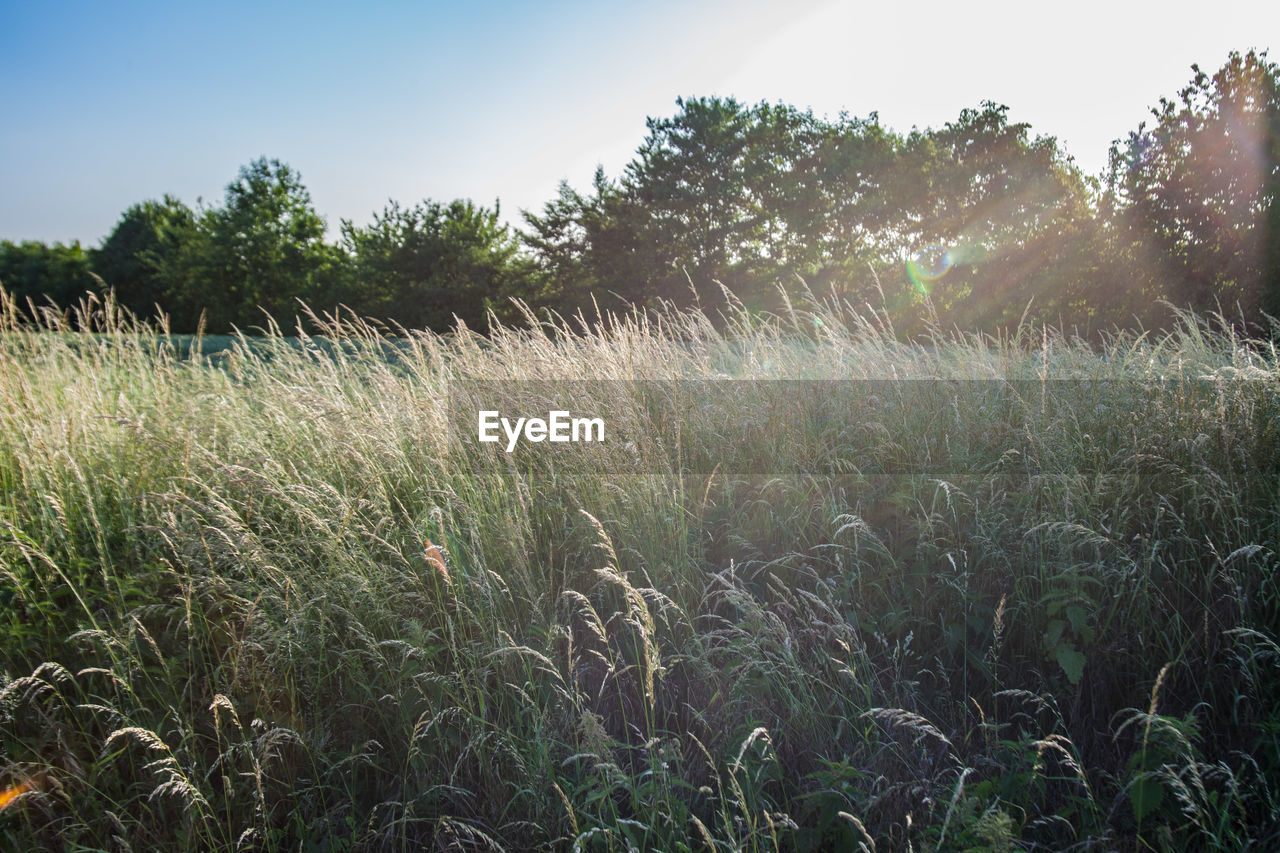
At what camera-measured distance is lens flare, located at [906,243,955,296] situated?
658 inches

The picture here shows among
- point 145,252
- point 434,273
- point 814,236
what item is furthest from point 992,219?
point 145,252

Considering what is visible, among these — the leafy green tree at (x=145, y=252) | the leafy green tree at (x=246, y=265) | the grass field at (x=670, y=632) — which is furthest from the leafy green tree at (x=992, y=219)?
the leafy green tree at (x=145, y=252)

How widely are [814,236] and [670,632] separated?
776 inches

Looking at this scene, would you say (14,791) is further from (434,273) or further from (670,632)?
(434,273)

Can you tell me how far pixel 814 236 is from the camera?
1966 centimetres

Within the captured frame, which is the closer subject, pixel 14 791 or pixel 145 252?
pixel 14 791

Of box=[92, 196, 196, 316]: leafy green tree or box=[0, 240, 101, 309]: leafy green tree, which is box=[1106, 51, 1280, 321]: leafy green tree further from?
box=[0, 240, 101, 309]: leafy green tree

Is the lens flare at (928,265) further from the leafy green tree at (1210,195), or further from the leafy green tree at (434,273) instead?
the leafy green tree at (434,273)

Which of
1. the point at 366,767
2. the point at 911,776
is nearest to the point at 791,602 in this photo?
the point at 911,776

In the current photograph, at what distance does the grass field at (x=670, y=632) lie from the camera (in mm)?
1627

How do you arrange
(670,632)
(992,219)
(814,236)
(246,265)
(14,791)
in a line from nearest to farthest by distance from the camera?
(14,791) < (670,632) < (992,219) < (814,236) < (246,265)

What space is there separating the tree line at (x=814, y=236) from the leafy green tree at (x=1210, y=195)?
0.03m

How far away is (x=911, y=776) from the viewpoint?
Result: 5.56 ft

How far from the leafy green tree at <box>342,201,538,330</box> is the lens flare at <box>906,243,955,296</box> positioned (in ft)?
41.6
